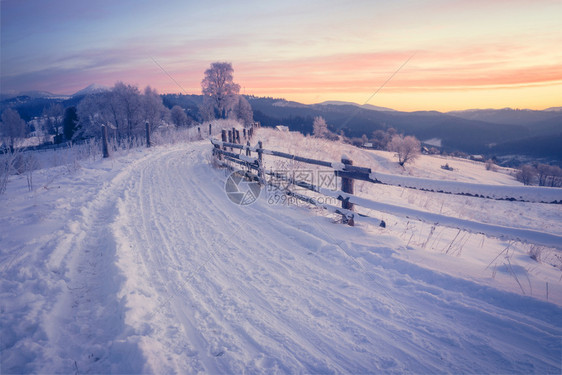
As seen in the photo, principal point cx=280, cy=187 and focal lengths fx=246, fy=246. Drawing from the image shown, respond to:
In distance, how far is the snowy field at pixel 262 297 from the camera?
219 cm

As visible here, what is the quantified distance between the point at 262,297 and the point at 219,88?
48.1 metres

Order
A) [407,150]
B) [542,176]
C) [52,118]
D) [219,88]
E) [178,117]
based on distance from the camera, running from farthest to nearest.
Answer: [178,117] < [52,118] < [219,88] < [407,150] < [542,176]

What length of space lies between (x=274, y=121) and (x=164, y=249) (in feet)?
269

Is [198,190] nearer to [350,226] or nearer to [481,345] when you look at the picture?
[350,226]

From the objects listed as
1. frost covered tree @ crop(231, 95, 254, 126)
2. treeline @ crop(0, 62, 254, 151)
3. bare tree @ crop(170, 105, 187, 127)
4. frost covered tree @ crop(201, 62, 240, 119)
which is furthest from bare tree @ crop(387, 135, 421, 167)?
bare tree @ crop(170, 105, 187, 127)

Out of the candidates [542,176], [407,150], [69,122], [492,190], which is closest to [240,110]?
[407,150]

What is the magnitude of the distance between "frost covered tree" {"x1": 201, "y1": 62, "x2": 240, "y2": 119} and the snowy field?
44.0 m

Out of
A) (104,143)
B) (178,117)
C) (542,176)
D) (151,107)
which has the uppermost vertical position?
(178,117)

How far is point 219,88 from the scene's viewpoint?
149ft

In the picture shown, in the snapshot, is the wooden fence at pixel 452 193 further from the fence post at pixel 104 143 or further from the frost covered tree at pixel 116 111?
the frost covered tree at pixel 116 111

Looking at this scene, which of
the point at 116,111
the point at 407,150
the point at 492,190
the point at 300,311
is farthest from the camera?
the point at 116,111

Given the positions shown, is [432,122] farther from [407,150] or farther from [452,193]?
[452,193]

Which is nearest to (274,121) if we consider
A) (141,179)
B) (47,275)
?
(141,179)

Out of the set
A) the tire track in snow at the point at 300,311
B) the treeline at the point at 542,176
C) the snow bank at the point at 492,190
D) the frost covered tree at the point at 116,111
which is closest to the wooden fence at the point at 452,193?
the snow bank at the point at 492,190
